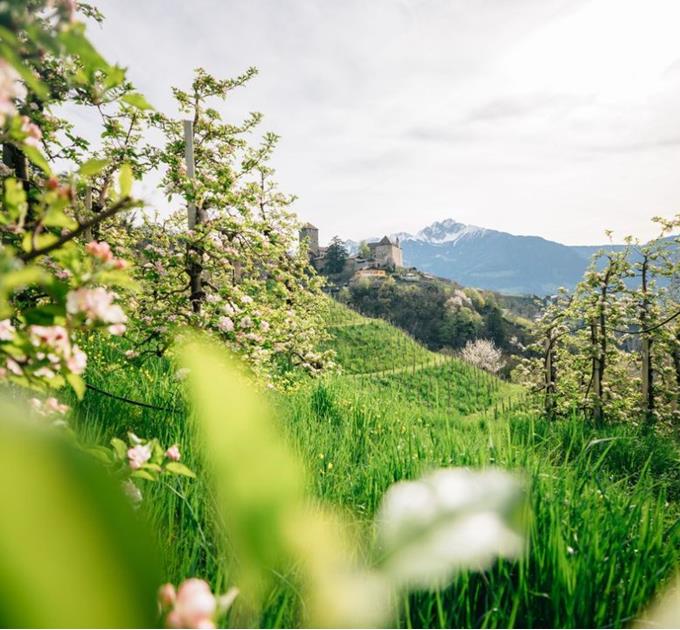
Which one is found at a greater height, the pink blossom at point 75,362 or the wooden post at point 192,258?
the wooden post at point 192,258

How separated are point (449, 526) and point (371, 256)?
8667 cm

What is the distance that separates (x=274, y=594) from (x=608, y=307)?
795 centimetres

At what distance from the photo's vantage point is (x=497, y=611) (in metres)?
1.26

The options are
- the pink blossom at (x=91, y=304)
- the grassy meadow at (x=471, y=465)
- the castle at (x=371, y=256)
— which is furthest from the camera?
the castle at (x=371, y=256)

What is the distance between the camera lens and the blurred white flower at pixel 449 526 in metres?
0.29

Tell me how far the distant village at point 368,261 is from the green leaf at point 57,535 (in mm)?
48020

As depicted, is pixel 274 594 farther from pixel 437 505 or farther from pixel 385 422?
pixel 385 422

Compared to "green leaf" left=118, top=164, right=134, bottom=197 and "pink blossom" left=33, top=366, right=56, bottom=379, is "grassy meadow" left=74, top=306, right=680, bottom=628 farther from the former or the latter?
"green leaf" left=118, top=164, right=134, bottom=197

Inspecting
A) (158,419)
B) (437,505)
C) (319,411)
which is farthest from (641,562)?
(319,411)

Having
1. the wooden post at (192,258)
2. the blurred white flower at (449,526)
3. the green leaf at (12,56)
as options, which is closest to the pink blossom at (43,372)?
the green leaf at (12,56)

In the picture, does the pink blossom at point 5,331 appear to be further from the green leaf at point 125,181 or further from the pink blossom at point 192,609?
the pink blossom at point 192,609

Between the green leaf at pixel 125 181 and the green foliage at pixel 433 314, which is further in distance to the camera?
the green foliage at pixel 433 314

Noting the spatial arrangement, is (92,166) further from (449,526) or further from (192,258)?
(192,258)

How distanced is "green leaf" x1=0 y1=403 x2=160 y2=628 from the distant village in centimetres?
4802
